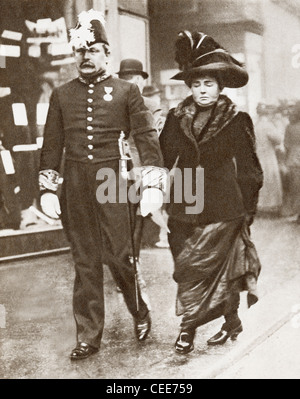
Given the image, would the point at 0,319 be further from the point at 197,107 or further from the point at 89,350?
the point at 197,107

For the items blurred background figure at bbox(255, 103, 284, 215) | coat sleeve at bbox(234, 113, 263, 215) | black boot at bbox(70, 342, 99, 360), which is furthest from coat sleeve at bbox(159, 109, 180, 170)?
black boot at bbox(70, 342, 99, 360)

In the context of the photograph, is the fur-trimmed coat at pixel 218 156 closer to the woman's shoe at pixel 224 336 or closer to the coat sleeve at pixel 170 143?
the coat sleeve at pixel 170 143

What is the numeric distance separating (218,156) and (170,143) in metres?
0.25

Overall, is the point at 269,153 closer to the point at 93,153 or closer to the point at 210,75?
the point at 210,75

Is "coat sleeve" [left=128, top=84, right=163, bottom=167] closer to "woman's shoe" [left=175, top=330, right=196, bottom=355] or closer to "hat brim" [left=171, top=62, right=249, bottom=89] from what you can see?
"hat brim" [left=171, top=62, right=249, bottom=89]

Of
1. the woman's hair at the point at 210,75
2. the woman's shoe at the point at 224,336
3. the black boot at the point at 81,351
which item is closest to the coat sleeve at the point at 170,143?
the woman's hair at the point at 210,75

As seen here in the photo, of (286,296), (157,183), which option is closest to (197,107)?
(157,183)

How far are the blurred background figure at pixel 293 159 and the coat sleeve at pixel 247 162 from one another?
0.49m

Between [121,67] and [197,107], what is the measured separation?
56 centimetres

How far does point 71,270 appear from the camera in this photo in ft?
11.8

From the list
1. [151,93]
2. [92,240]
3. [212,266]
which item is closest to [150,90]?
[151,93]

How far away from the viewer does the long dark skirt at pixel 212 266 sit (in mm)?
3354

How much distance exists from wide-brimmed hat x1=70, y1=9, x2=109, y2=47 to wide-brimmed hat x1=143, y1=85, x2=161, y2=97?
39cm

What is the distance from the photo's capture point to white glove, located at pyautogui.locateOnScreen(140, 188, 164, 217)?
3.20 m
